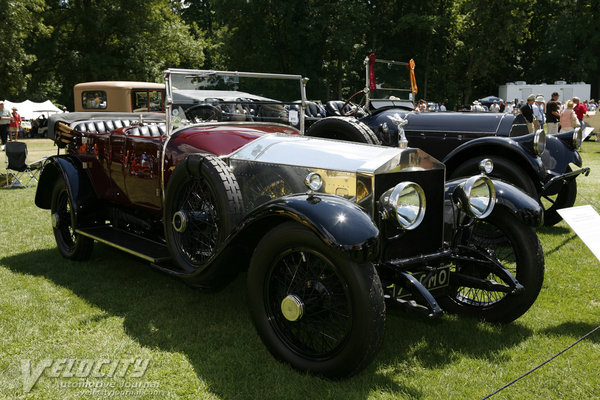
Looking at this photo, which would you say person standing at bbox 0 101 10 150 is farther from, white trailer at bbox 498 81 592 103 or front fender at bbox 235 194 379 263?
white trailer at bbox 498 81 592 103

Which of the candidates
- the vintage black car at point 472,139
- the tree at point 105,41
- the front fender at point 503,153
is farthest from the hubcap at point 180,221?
the tree at point 105,41

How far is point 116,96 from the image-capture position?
17172 millimetres

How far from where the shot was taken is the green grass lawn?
9.61 feet

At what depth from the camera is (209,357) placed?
10.9ft

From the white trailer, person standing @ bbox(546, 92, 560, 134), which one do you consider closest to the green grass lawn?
person standing @ bbox(546, 92, 560, 134)

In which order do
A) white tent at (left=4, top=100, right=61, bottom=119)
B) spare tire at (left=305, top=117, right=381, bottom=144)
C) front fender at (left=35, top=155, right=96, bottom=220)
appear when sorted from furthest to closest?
white tent at (left=4, top=100, right=61, bottom=119) → spare tire at (left=305, top=117, right=381, bottom=144) → front fender at (left=35, top=155, right=96, bottom=220)

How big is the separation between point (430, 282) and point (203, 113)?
2.55 metres

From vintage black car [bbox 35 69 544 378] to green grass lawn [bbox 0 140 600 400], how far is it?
0.80 feet

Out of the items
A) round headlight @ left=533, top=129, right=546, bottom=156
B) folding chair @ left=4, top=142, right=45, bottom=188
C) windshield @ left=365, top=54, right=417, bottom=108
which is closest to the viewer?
round headlight @ left=533, top=129, right=546, bottom=156

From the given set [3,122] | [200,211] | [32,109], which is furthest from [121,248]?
[32,109]

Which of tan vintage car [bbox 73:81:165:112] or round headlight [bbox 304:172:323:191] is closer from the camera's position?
round headlight [bbox 304:172:323:191]

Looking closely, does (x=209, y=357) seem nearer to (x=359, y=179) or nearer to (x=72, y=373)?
(x=72, y=373)

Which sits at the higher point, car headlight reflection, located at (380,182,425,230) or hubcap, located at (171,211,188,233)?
car headlight reflection, located at (380,182,425,230)

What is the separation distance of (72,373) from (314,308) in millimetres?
1502
